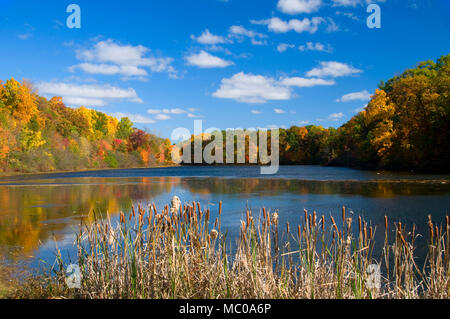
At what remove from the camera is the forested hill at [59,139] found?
45.2 meters

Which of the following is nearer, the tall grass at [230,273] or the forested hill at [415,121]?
the tall grass at [230,273]

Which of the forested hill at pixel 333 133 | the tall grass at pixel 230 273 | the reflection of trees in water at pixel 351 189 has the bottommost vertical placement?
the reflection of trees in water at pixel 351 189

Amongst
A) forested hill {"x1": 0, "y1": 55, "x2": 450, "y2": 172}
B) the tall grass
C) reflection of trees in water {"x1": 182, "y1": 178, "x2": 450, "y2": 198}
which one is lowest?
reflection of trees in water {"x1": 182, "y1": 178, "x2": 450, "y2": 198}

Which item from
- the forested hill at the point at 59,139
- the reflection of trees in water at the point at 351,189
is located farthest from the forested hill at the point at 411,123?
the forested hill at the point at 59,139

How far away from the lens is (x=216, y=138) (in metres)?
101

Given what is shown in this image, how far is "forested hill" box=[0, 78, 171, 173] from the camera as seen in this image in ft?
148

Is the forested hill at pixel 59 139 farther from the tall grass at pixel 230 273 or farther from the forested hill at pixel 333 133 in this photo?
the tall grass at pixel 230 273

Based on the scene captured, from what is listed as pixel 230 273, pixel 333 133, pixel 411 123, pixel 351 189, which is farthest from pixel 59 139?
A: pixel 230 273

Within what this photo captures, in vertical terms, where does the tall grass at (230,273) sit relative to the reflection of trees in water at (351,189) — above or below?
above

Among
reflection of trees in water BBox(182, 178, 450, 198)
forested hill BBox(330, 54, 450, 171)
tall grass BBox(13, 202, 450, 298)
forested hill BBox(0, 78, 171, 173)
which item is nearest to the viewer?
tall grass BBox(13, 202, 450, 298)

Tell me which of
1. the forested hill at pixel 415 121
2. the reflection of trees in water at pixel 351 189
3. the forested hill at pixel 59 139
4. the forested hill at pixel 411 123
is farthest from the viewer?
the forested hill at pixel 59 139

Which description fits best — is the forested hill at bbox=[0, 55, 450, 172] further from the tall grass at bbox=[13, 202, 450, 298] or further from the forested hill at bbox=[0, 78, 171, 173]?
the tall grass at bbox=[13, 202, 450, 298]

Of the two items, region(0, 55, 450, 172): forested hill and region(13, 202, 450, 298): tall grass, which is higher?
region(0, 55, 450, 172): forested hill

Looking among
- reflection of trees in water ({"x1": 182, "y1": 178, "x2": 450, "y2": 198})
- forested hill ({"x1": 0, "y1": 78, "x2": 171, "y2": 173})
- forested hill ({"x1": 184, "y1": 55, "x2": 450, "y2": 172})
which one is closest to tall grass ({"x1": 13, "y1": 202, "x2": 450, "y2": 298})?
reflection of trees in water ({"x1": 182, "y1": 178, "x2": 450, "y2": 198})
